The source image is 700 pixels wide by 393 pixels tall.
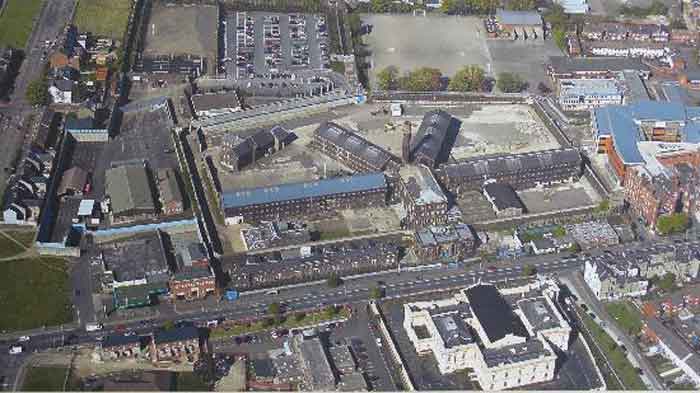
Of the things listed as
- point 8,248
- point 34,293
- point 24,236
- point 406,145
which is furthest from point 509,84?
point 34,293

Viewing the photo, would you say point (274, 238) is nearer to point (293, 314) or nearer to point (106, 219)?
point (293, 314)

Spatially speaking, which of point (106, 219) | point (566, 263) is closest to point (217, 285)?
point (106, 219)

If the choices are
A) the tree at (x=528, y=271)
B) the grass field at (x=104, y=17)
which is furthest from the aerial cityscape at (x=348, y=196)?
the tree at (x=528, y=271)

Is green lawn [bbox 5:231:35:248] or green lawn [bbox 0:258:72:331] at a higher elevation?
green lawn [bbox 5:231:35:248]

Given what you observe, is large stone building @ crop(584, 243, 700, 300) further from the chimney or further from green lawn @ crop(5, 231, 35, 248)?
green lawn @ crop(5, 231, 35, 248)

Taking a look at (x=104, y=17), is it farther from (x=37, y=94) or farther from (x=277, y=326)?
(x=277, y=326)

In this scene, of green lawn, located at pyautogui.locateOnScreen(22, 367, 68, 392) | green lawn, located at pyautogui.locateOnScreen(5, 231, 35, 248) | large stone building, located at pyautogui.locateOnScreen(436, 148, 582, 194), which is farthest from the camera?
large stone building, located at pyautogui.locateOnScreen(436, 148, 582, 194)

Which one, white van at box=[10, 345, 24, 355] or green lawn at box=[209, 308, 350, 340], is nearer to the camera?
white van at box=[10, 345, 24, 355]

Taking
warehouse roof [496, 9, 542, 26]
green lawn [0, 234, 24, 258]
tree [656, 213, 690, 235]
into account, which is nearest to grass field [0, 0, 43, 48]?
green lawn [0, 234, 24, 258]
